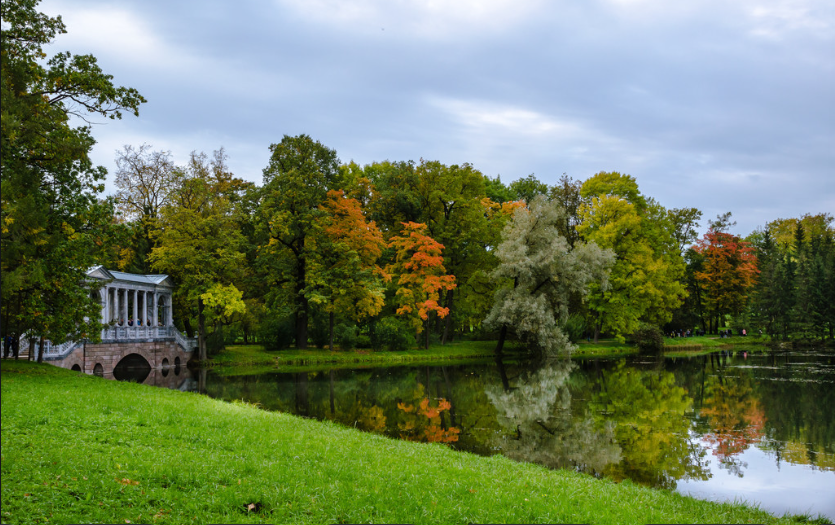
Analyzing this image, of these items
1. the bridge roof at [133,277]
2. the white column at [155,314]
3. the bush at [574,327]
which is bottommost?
the bush at [574,327]

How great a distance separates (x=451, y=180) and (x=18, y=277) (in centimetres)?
3240

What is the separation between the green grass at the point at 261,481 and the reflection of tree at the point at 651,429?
2191 mm

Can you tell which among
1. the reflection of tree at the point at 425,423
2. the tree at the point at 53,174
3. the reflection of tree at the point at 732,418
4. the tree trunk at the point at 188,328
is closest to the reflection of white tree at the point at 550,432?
the reflection of tree at the point at 425,423

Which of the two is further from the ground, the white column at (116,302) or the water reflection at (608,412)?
the white column at (116,302)

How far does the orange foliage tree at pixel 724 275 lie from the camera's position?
60469 mm

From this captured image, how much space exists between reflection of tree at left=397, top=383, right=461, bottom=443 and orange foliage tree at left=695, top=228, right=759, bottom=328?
48.2m

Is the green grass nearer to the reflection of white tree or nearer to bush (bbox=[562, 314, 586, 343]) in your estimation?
the reflection of white tree

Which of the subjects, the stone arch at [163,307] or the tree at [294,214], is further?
the stone arch at [163,307]

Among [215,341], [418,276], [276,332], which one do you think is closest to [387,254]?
[418,276]

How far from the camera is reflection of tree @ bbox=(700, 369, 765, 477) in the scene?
43.8 ft

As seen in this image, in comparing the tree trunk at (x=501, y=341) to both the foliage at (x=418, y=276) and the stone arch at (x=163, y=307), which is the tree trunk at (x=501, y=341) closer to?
the foliage at (x=418, y=276)

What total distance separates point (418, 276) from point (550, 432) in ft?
82.5

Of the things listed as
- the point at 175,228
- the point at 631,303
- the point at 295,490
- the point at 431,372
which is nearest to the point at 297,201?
the point at 175,228

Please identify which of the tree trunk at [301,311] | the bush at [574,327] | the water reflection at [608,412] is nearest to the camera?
the water reflection at [608,412]
